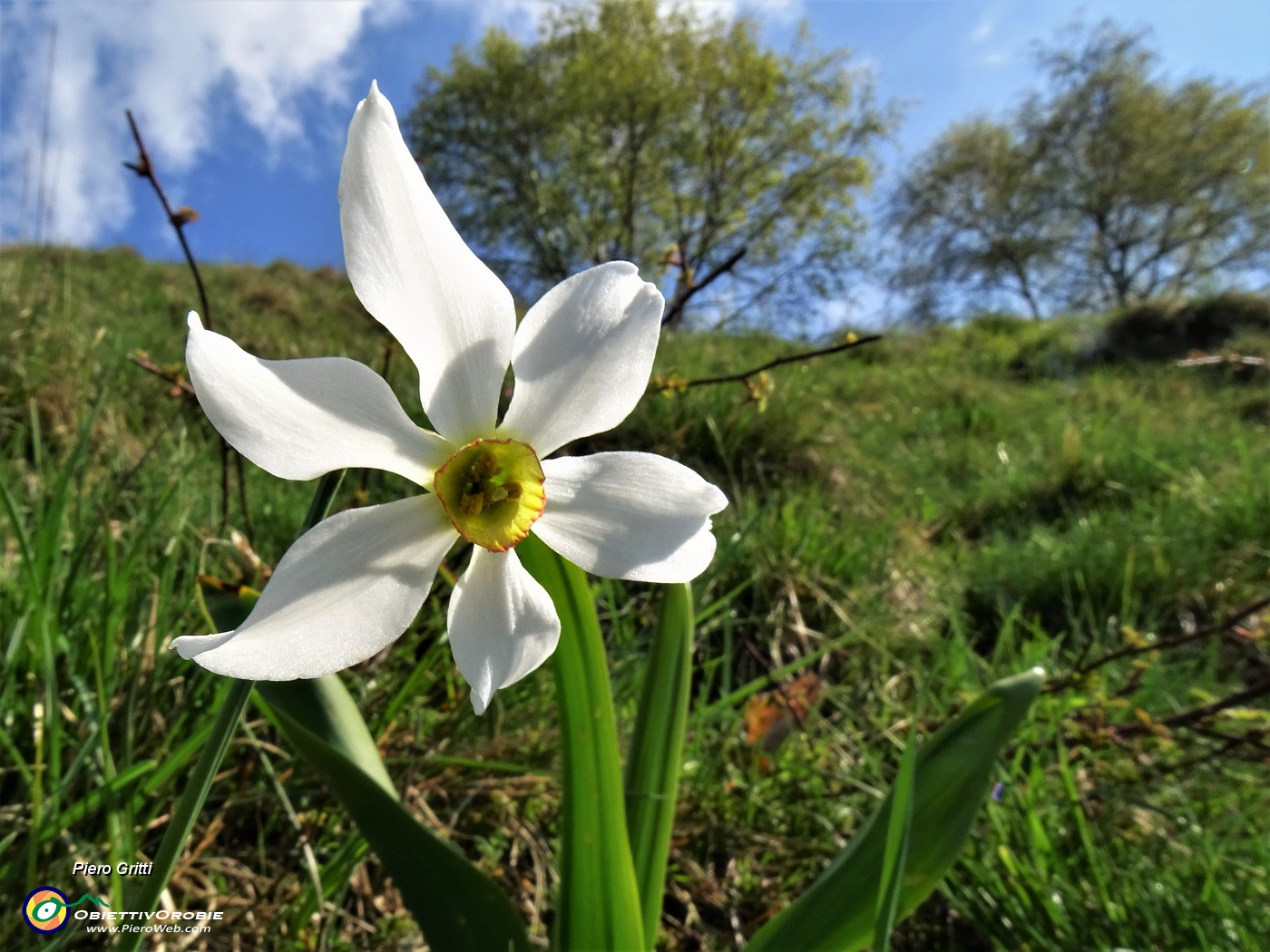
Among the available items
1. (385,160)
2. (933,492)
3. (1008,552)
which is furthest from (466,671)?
(933,492)

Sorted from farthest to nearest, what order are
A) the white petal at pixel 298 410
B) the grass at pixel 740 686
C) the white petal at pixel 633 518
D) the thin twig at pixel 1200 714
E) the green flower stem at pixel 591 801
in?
the thin twig at pixel 1200 714, the grass at pixel 740 686, the green flower stem at pixel 591 801, the white petal at pixel 633 518, the white petal at pixel 298 410

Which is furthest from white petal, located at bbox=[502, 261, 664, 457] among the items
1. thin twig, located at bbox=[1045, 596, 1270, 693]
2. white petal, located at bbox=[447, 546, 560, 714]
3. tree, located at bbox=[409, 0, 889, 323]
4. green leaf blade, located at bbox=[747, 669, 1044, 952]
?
tree, located at bbox=[409, 0, 889, 323]

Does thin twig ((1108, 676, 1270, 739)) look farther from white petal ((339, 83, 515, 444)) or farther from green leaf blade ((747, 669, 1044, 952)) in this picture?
white petal ((339, 83, 515, 444))

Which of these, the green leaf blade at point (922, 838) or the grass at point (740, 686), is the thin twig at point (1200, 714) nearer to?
the grass at point (740, 686)

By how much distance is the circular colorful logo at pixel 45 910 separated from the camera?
0.70 metres

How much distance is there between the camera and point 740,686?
168cm

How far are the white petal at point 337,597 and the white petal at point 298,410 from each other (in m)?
0.04

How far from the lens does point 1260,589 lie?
2113mm

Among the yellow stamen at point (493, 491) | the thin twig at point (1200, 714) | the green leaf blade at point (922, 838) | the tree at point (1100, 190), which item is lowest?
the thin twig at point (1200, 714)

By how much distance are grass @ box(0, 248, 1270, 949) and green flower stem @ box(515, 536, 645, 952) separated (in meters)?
0.36

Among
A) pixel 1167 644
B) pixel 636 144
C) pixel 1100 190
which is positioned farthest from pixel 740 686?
pixel 1100 190

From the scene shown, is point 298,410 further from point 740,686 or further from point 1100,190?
point 1100,190
